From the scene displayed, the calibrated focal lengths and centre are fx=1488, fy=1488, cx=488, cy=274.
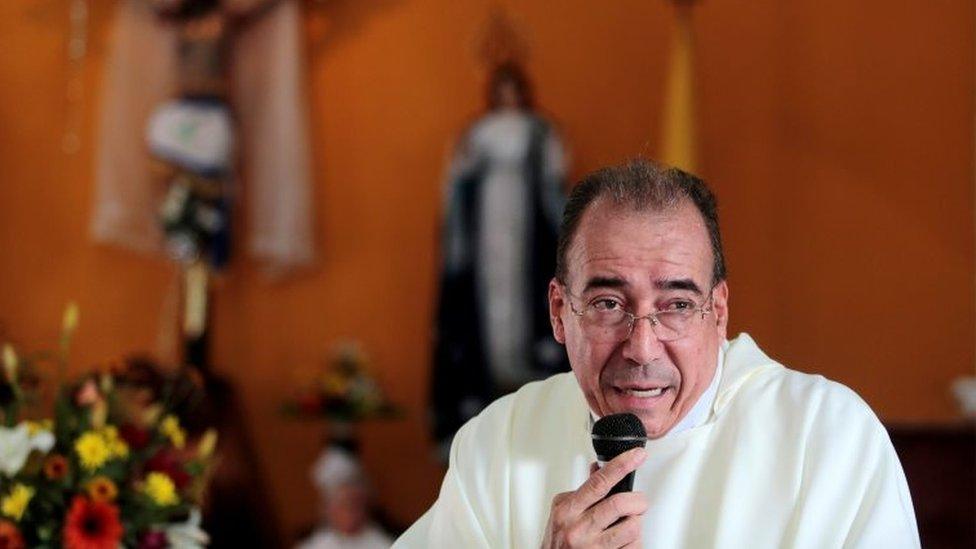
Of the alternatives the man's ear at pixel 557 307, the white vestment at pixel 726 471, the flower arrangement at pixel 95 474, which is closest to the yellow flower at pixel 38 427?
the flower arrangement at pixel 95 474

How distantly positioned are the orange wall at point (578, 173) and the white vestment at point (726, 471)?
3.86 metres

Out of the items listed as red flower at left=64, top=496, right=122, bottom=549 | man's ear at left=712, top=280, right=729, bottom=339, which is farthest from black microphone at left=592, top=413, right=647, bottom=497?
red flower at left=64, top=496, right=122, bottom=549

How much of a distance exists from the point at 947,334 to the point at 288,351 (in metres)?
2.90

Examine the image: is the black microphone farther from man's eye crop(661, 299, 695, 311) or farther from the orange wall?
the orange wall

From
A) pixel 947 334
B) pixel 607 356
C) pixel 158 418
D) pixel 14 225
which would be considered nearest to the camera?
pixel 607 356

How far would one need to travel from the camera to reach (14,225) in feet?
22.2

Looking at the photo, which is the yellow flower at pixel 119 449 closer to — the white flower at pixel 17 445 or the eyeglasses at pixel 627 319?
the white flower at pixel 17 445

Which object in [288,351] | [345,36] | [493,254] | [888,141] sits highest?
[345,36]

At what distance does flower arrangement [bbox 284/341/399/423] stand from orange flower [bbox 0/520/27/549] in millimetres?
3294

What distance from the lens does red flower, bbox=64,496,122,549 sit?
2988mm

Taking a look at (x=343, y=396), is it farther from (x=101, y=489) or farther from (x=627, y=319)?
(x=627, y=319)

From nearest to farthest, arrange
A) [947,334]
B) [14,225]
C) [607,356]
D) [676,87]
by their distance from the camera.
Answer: [607,356], [676,87], [947,334], [14,225]

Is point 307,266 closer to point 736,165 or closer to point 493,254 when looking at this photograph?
point 493,254

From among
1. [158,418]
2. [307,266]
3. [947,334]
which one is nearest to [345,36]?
[307,266]
